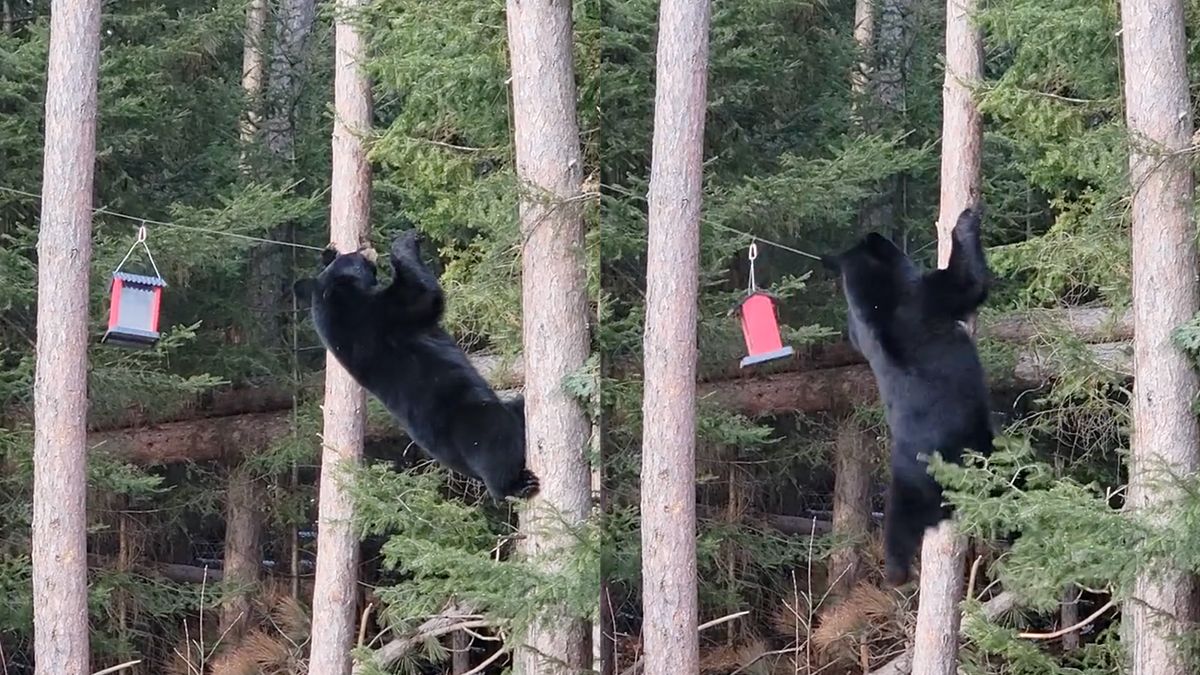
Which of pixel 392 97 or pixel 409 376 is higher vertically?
pixel 392 97

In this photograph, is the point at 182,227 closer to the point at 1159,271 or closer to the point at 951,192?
the point at 951,192

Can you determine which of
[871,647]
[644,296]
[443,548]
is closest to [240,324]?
[443,548]

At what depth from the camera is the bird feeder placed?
4191 millimetres

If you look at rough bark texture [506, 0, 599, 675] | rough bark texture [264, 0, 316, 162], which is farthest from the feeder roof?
rough bark texture [506, 0, 599, 675]

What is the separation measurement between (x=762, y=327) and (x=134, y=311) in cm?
197

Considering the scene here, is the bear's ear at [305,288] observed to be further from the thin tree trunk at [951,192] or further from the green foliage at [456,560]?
the thin tree trunk at [951,192]

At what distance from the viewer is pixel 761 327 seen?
360cm

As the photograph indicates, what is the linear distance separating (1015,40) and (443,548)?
7.32 feet

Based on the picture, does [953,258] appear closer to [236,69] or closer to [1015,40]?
[1015,40]

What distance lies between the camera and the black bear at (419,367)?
→ 13.6 ft

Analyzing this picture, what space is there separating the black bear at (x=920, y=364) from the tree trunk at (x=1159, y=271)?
61cm

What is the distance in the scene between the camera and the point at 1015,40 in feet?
12.0

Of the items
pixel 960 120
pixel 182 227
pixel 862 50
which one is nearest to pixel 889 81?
pixel 862 50

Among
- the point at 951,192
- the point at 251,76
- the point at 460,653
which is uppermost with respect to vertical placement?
the point at 251,76
